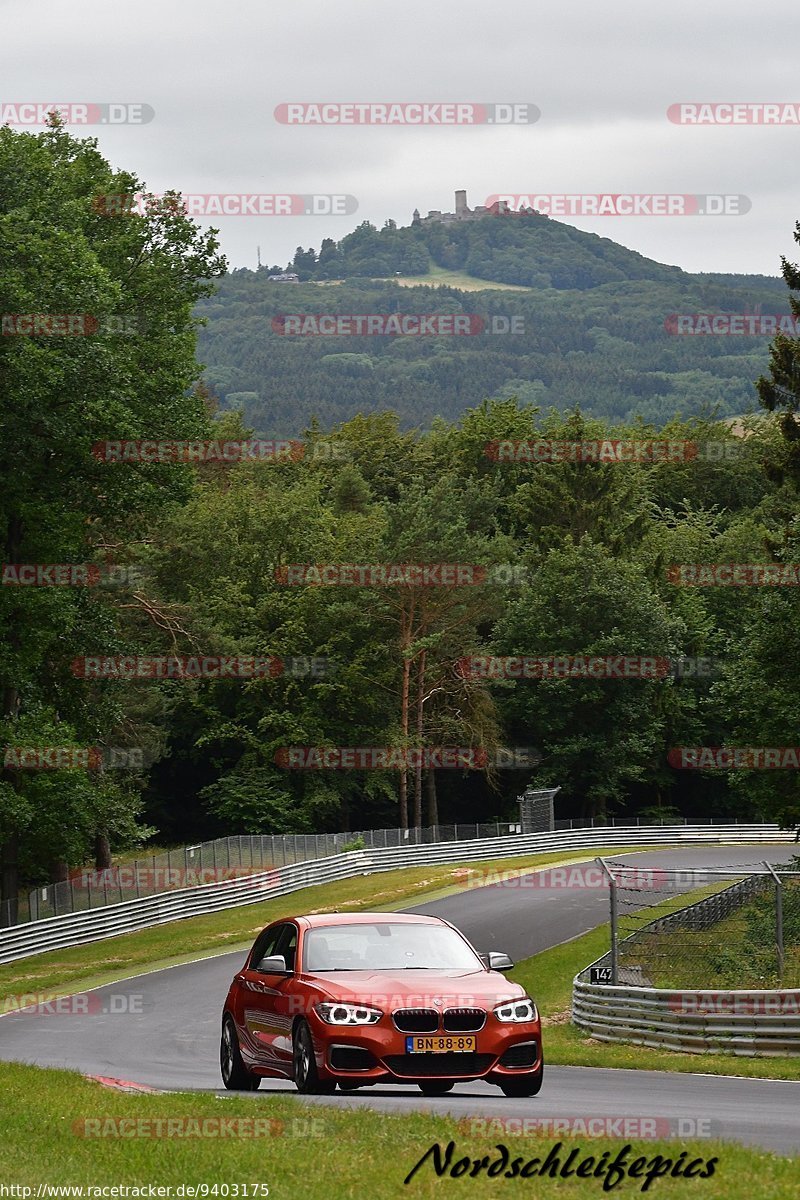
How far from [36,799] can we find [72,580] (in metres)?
5.48

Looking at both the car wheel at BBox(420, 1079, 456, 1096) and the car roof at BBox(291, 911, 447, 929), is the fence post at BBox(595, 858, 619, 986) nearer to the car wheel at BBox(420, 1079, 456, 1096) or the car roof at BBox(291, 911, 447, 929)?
the car roof at BBox(291, 911, 447, 929)

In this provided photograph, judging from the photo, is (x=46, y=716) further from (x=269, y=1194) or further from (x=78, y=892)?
(x=269, y=1194)

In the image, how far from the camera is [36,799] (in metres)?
40.1

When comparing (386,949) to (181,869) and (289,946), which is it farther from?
(181,869)

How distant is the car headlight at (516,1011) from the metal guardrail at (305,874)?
27.9m

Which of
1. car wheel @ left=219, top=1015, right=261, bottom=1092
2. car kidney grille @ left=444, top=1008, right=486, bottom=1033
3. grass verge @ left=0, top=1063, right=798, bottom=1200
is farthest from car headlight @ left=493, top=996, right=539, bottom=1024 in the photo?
car wheel @ left=219, top=1015, right=261, bottom=1092

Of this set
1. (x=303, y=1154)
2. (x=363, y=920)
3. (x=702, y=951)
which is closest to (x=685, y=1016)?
(x=702, y=951)

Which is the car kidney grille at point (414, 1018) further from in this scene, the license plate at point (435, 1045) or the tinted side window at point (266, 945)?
the tinted side window at point (266, 945)

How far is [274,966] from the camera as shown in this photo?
13.9 metres

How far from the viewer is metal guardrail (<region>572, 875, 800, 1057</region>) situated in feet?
63.3

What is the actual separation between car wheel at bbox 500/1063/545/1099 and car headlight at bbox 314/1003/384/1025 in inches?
53.4

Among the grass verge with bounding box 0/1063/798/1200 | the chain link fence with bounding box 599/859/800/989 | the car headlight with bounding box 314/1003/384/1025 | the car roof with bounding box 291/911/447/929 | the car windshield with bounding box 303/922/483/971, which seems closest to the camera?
the grass verge with bounding box 0/1063/798/1200

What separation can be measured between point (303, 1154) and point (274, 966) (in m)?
4.24

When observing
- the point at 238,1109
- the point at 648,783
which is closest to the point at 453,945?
the point at 238,1109
